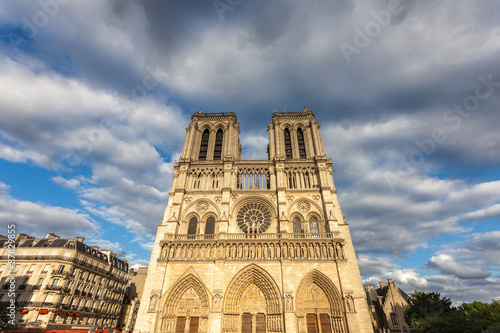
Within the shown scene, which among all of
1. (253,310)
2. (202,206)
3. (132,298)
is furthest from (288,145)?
(132,298)

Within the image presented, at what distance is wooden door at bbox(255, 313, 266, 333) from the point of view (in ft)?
62.4

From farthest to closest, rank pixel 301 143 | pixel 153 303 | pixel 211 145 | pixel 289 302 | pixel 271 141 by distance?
1. pixel 301 143
2. pixel 211 145
3. pixel 271 141
4. pixel 153 303
5. pixel 289 302

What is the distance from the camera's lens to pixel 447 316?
55.4 feet

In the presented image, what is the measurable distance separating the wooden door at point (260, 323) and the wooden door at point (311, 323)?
343 centimetres

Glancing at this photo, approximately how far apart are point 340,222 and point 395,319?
14.2 metres

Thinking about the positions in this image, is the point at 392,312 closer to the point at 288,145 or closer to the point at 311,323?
the point at 311,323

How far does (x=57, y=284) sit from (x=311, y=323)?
2398cm

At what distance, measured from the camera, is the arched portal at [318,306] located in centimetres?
1872

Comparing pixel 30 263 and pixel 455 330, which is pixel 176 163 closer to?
pixel 30 263

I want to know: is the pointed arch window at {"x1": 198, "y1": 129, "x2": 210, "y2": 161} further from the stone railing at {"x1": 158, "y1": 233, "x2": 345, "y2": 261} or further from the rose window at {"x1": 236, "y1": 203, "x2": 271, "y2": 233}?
the stone railing at {"x1": 158, "y1": 233, "x2": 345, "y2": 261}

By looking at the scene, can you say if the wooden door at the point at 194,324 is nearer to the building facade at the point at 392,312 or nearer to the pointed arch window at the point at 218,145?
the pointed arch window at the point at 218,145

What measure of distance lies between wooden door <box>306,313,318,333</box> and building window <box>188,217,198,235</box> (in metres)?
12.4

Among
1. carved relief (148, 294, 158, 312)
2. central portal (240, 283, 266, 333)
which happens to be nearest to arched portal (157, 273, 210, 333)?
carved relief (148, 294, 158, 312)

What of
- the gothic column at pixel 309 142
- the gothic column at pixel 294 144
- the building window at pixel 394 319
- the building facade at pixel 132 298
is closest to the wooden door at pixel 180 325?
the building facade at pixel 132 298
